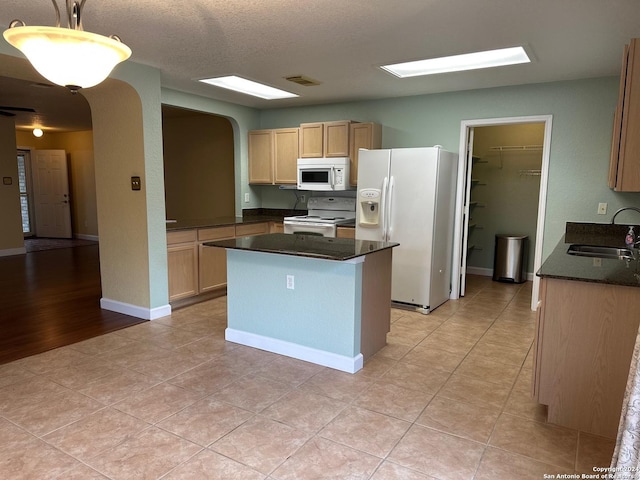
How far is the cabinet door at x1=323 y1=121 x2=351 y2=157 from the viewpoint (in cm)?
508

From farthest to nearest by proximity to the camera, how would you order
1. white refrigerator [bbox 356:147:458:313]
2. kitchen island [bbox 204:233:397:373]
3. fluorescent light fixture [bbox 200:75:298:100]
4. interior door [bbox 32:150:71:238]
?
interior door [bbox 32:150:71:238]
fluorescent light fixture [bbox 200:75:298:100]
white refrigerator [bbox 356:147:458:313]
kitchen island [bbox 204:233:397:373]

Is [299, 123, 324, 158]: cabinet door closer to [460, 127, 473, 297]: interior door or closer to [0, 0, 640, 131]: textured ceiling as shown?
[0, 0, 640, 131]: textured ceiling

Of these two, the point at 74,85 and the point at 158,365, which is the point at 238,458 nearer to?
the point at 158,365

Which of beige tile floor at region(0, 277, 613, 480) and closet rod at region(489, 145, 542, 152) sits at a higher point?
closet rod at region(489, 145, 542, 152)

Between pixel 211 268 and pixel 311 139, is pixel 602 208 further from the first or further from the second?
pixel 211 268

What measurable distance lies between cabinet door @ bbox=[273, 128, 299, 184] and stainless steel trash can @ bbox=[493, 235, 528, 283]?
2.93 m

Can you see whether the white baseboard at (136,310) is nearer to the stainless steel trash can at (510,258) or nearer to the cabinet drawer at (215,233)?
the cabinet drawer at (215,233)

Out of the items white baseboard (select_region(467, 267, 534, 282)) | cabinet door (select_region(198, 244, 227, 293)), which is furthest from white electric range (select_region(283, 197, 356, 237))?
white baseboard (select_region(467, 267, 534, 282))

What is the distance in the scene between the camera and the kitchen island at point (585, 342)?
2129 millimetres

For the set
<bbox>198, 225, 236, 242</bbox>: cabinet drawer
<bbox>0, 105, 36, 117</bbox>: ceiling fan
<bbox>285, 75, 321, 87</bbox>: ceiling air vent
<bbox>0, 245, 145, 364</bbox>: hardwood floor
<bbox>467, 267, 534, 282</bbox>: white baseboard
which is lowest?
<bbox>0, 245, 145, 364</bbox>: hardwood floor

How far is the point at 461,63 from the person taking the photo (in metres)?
3.74

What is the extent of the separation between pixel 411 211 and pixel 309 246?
1.64m

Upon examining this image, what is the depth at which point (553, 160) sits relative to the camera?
4266mm

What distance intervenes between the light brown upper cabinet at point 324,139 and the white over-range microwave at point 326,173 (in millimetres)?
140
